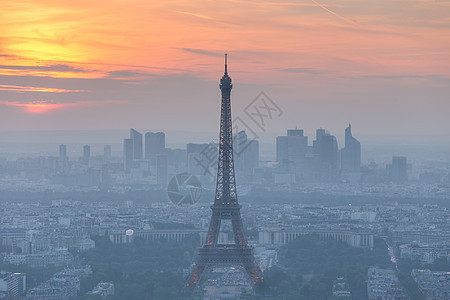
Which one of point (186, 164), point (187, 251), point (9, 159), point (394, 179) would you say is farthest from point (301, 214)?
point (9, 159)

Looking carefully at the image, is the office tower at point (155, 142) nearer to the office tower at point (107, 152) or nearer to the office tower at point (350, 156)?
the office tower at point (350, 156)

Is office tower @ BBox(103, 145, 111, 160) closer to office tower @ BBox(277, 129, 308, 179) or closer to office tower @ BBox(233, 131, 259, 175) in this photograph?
office tower @ BBox(233, 131, 259, 175)

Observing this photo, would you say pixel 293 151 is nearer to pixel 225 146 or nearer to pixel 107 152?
pixel 107 152

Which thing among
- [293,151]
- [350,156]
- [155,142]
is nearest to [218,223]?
[293,151]

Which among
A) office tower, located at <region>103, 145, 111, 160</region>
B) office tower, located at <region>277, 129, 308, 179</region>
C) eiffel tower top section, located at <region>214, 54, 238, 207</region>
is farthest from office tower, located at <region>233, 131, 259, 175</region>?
eiffel tower top section, located at <region>214, 54, 238, 207</region>

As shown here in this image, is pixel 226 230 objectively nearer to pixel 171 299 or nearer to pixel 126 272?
pixel 126 272

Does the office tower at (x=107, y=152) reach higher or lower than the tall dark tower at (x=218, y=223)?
higher

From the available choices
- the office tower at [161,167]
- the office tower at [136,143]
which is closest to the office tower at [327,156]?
the office tower at [161,167]
